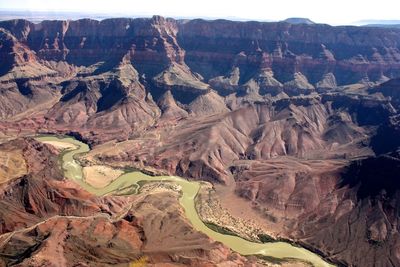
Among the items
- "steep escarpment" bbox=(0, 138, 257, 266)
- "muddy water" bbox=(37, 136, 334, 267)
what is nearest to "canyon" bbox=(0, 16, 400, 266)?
"steep escarpment" bbox=(0, 138, 257, 266)

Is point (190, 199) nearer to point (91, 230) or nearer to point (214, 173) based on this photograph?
point (214, 173)

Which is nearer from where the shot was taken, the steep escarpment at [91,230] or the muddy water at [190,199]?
the steep escarpment at [91,230]

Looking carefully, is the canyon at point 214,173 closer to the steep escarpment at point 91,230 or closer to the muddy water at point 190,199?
the steep escarpment at point 91,230

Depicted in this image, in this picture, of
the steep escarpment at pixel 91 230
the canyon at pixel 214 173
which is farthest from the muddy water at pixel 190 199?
the steep escarpment at pixel 91 230

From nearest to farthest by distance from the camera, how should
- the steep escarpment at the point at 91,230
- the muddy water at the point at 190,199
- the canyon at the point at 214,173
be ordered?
the steep escarpment at the point at 91,230
the canyon at the point at 214,173
the muddy water at the point at 190,199

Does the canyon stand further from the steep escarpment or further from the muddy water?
the muddy water

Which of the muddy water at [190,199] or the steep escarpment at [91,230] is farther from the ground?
the steep escarpment at [91,230]

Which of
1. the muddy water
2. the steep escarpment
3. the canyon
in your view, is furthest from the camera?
the muddy water

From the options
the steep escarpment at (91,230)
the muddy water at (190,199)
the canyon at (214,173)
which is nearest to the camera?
the steep escarpment at (91,230)

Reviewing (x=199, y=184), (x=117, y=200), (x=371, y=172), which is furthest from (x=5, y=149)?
(x=371, y=172)
